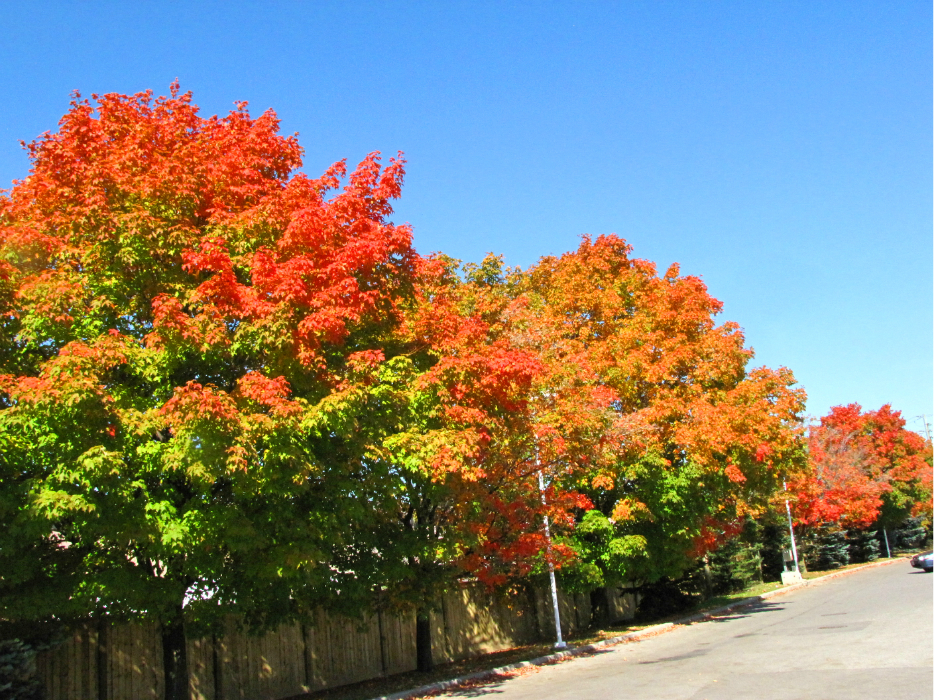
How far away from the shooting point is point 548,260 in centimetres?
2542

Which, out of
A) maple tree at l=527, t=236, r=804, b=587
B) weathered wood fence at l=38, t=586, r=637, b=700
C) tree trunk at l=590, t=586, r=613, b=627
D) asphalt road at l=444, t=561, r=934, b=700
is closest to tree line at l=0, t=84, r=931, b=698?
weathered wood fence at l=38, t=586, r=637, b=700

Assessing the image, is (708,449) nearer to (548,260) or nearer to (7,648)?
(548,260)


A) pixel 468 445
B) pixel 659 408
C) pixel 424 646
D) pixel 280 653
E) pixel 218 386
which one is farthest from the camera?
pixel 659 408

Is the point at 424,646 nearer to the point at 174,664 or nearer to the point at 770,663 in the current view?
the point at 174,664

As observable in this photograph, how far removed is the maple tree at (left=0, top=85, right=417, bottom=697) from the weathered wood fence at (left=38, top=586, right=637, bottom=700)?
143 centimetres

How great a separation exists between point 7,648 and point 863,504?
43547 millimetres

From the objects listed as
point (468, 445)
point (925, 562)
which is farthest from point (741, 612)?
point (468, 445)

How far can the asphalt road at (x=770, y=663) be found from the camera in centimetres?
982

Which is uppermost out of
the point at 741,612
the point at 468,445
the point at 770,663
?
the point at 468,445

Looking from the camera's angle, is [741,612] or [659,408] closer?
[659,408]

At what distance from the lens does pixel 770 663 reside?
40.8 ft

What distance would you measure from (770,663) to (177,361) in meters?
10.3

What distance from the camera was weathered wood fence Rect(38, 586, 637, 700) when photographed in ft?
39.3

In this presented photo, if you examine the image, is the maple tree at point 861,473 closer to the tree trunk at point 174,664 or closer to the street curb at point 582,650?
the street curb at point 582,650
